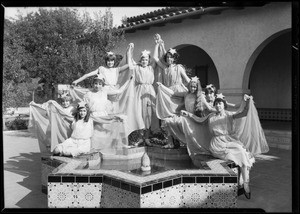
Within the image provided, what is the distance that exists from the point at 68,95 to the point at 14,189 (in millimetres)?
2381

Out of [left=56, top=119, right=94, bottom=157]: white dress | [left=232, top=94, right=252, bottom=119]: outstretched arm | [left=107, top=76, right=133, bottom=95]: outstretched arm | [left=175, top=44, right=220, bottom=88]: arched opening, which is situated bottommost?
[left=56, top=119, right=94, bottom=157]: white dress

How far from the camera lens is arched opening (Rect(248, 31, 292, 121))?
12.2m

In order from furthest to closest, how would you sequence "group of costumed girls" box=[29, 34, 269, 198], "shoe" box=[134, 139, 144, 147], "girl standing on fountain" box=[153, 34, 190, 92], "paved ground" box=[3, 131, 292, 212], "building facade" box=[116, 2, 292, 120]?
"building facade" box=[116, 2, 292, 120], "shoe" box=[134, 139, 144, 147], "girl standing on fountain" box=[153, 34, 190, 92], "group of costumed girls" box=[29, 34, 269, 198], "paved ground" box=[3, 131, 292, 212]

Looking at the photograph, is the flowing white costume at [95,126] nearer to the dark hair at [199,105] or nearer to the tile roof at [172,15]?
the dark hair at [199,105]

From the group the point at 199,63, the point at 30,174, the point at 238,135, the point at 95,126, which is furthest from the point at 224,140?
the point at 199,63

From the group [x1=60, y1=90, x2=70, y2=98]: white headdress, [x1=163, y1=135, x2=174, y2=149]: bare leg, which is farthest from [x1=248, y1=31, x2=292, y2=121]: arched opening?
[x1=60, y1=90, x2=70, y2=98]: white headdress

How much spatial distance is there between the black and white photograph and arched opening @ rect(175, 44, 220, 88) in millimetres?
2115

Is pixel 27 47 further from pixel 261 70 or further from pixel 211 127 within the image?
pixel 211 127

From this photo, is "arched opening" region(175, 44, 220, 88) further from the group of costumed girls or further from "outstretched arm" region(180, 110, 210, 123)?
"outstretched arm" region(180, 110, 210, 123)

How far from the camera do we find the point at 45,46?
20.8 metres

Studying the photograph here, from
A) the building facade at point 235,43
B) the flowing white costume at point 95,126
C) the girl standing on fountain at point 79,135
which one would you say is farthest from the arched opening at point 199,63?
the girl standing on fountain at point 79,135

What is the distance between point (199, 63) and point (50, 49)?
11.6 metres

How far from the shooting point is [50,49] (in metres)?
19.9
